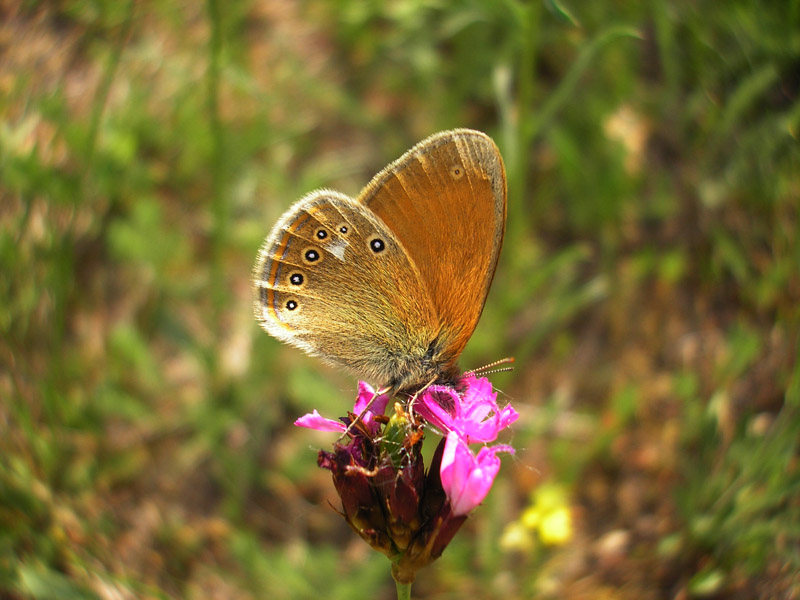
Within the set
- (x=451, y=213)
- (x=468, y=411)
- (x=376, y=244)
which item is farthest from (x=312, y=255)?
(x=468, y=411)

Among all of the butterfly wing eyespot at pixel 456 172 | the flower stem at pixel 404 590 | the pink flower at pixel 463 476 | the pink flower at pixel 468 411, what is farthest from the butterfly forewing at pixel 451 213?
the flower stem at pixel 404 590

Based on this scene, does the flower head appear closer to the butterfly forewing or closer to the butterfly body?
the butterfly body

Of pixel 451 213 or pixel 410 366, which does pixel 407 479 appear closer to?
pixel 410 366

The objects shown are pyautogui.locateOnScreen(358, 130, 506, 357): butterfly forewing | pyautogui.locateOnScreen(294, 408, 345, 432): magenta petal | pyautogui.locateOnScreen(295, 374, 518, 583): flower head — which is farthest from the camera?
pyautogui.locateOnScreen(358, 130, 506, 357): butterfly forewing

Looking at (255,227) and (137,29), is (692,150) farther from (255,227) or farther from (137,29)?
(137,29)

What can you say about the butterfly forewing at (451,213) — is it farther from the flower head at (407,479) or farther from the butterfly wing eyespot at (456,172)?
the flower head at (407,479)

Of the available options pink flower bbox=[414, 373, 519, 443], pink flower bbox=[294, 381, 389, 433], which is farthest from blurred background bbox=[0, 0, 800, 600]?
pink flower bbox=[294, 381, 389, 433]

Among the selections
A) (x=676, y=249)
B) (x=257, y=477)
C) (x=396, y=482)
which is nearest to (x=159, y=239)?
(x=257, y=477)
